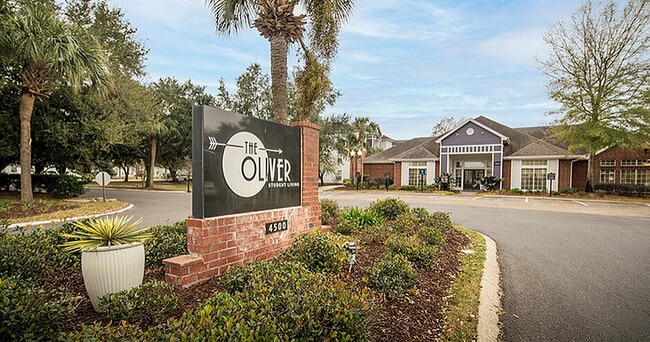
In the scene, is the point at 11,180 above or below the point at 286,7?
below

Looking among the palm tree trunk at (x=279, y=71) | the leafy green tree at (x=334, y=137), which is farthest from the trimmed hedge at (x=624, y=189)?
the palm tree trunk at (x=279, y=71)

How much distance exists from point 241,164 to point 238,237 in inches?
37.6

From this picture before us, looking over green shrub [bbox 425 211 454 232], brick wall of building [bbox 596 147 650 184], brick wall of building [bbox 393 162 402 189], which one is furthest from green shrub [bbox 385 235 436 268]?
brick wall of building [bbox 596 147 650 184]

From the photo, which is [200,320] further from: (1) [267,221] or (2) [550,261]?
(2) [550,261]

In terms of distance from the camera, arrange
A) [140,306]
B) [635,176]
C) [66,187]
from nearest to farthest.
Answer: [140,306] < [66,187] < [635,176]

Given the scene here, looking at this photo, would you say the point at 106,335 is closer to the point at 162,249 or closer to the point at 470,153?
the point at 162,249

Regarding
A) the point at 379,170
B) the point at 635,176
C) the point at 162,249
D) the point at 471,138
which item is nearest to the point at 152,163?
the point at 379,170

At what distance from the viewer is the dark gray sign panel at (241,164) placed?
3.77 meters

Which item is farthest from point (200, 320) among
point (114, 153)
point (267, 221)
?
point (114, 153)

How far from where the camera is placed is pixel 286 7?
24.5ft

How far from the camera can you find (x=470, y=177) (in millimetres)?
29141

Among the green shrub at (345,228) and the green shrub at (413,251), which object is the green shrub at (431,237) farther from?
the green shrub at (345,228)

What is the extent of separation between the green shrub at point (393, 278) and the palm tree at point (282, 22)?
184 inches

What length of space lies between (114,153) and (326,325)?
106 ft
